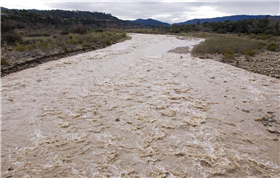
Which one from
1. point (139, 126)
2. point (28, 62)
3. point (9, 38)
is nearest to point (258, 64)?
point (139, 126)

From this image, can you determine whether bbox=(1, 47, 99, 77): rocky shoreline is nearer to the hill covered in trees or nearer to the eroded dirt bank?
Answer: the eroded dirt bank

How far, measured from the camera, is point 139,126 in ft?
13.1

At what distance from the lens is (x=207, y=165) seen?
2.95 metres

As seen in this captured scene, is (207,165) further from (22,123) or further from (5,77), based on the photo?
(5,77)

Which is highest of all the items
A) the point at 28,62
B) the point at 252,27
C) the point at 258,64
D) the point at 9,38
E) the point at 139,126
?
the point at 252,27

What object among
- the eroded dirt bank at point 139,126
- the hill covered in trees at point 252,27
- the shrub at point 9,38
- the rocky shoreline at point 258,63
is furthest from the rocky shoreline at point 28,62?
the hill covered in trees at point 252,27

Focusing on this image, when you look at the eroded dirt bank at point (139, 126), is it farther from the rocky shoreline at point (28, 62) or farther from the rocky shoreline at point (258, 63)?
the rocky shoreline at point (258, 63)

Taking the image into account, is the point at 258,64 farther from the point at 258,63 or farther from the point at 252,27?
the point at 252,27

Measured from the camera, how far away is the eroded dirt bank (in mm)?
2938

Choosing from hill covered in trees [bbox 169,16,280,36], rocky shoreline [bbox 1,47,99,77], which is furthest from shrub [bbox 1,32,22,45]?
hill covered in trees [bbox 169,16,280,36]

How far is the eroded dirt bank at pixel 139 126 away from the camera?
2938 mm

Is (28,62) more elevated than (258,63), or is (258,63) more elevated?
(258,63)

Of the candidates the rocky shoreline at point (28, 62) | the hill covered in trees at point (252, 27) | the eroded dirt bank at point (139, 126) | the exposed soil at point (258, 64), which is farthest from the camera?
the hill covered in trees at point (252, 27)

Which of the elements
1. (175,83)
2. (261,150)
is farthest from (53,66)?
(261,150)
